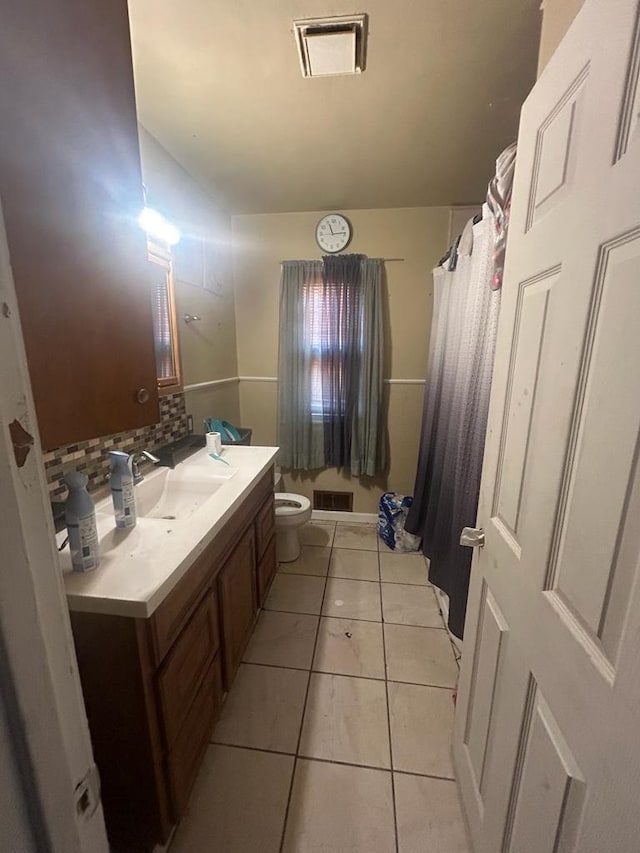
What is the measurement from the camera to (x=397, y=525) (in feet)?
8.38

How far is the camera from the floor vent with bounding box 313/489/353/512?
116 inches

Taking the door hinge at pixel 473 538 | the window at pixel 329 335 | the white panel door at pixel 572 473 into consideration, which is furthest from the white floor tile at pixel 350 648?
the window at pixel 329 335

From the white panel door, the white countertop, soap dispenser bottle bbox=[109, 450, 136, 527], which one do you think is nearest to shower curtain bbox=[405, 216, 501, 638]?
the white panel door

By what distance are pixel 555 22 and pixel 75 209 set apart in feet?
4.10

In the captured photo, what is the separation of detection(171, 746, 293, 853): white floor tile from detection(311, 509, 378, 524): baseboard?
176 cm

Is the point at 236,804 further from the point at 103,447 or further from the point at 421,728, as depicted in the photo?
the point at 103,447

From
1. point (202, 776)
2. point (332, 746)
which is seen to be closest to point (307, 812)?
point (332, 746)

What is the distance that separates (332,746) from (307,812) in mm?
208

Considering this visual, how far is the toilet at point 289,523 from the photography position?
2.27 m

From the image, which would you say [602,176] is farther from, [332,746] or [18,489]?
[332,746]

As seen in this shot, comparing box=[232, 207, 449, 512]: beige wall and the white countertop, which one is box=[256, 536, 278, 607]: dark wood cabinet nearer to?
the white countertop

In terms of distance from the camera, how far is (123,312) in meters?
0.70

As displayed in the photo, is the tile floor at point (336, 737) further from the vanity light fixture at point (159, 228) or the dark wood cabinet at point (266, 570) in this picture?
the vanity light fixture at point (159, 228)

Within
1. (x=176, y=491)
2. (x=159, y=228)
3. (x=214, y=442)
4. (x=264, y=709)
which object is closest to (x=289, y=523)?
(x=214, y=442)
